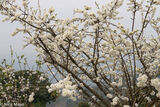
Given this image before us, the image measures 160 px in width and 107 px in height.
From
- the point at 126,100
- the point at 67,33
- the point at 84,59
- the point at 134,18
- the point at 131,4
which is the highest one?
the point at 131,4

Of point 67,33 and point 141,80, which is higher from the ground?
point 67,33

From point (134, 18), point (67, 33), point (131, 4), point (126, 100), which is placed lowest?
point (126, 100)

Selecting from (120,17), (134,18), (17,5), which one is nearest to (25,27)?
(17,5)

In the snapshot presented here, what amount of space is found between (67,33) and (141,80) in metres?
1.35

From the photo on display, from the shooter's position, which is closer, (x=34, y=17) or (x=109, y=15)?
(x=109, y=15)

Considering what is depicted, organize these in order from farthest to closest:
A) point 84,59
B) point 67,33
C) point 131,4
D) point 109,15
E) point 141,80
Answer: point 84,59
point 131,4
point 109,15
point 67,33
point 141,80

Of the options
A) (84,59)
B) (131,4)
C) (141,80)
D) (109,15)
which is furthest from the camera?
(84,59)

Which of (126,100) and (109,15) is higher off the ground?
(109,15)

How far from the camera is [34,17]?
3336 mm

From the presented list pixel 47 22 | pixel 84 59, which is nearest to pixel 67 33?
pixel 47 22

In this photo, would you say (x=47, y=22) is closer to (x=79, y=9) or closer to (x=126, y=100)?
(x=79, y=9)

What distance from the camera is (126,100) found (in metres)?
3.33

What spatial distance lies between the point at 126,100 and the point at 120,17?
1596mm

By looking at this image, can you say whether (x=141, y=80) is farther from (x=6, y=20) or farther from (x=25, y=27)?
(x=6, y=20)
